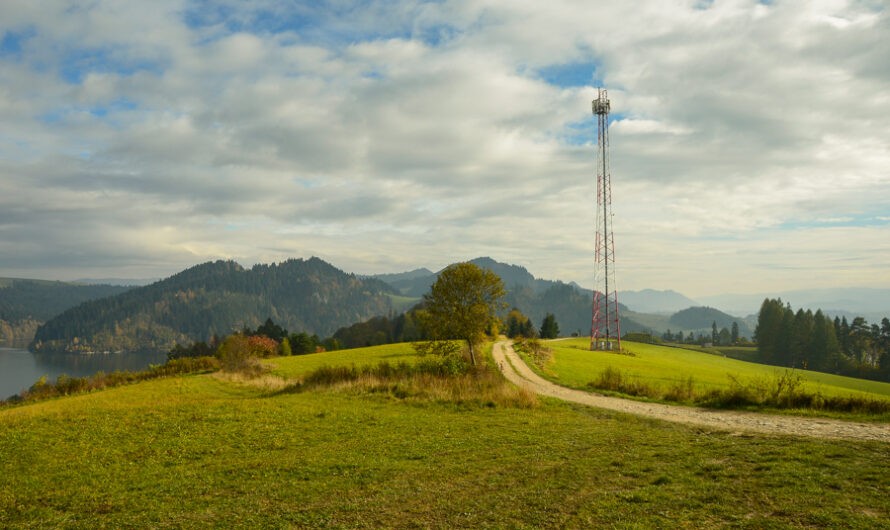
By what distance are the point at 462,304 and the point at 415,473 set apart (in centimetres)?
2905

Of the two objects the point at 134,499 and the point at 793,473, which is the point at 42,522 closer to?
the point at 134,499

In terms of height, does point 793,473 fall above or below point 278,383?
above

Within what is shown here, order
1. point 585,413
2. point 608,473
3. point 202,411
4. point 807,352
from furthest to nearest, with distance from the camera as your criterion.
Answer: point 807,352
point 585,413
point 202,411
point 608,473

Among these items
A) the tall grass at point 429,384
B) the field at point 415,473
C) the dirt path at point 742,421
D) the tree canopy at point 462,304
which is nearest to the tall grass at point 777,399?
the dirt path at point 742,421

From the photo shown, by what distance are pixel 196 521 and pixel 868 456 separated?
1520 centimetres

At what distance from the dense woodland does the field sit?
109 metres

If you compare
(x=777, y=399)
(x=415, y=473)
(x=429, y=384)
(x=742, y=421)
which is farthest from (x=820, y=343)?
(x=415, y=473)

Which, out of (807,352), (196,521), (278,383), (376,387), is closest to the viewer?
(196,521)

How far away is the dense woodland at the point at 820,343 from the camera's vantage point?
339ft

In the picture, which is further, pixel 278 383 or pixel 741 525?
pixel 278 383

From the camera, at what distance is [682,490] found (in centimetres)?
955

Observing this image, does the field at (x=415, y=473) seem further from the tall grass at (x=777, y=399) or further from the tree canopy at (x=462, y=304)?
the tree canopy at (x=462, y=304)

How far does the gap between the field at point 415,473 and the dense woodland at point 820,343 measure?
109 meters

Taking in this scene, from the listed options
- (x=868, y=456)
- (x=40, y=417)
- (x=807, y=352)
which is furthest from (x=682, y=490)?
(x=807, y=352)
